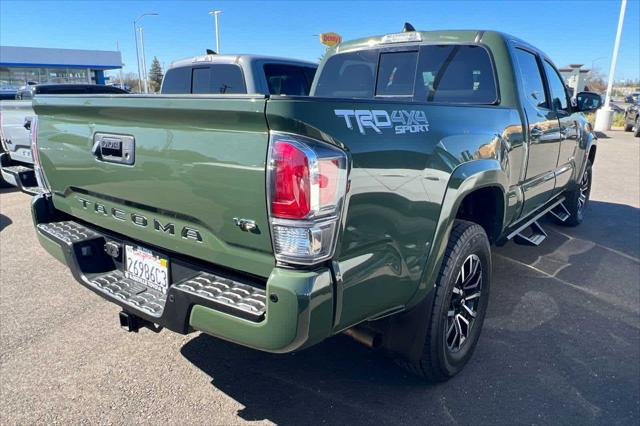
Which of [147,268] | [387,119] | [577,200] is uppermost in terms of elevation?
[387,119]

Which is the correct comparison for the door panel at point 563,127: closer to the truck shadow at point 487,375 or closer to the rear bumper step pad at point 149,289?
the truck shadow at point 487,375

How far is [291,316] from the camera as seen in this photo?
5.52 feet

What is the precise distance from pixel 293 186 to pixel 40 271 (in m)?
3.74

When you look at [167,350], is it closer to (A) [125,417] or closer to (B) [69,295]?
(A) [125,417]

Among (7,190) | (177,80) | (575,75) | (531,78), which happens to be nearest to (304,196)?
(531,78)

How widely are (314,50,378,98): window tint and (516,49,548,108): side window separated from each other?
114cm

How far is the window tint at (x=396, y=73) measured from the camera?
3.73 meters

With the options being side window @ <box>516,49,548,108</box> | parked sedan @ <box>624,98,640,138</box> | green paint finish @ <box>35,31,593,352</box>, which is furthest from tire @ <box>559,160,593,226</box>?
parked sedan @ <box>624,98,640,138</box>

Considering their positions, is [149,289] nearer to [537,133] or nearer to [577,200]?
[537,133]

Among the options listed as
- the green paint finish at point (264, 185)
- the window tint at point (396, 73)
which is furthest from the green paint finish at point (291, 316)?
the window tint at point (396, 73)

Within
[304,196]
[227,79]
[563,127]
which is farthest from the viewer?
[227,79]

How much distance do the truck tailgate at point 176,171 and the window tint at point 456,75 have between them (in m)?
2.22

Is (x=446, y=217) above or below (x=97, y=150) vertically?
below

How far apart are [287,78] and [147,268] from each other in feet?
15.4
